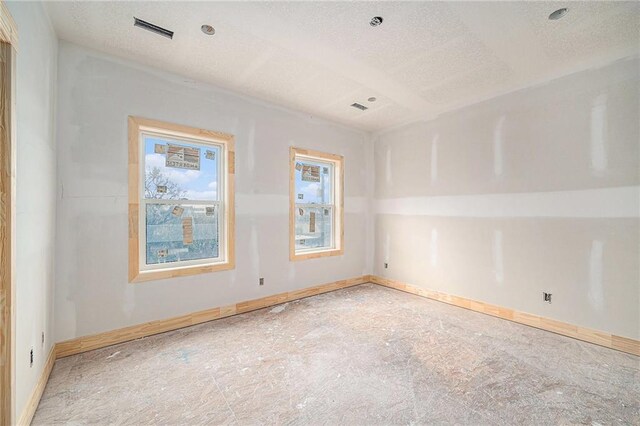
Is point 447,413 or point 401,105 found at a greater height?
point 401,105

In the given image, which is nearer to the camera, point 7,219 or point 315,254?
point 7,219

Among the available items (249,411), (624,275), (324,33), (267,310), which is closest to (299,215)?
(267,310)

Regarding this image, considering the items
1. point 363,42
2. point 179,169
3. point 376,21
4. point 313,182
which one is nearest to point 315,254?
point 313,182

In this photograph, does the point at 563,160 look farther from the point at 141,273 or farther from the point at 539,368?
the point at 141,273

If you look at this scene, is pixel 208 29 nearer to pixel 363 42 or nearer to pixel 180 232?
pixel 363 42

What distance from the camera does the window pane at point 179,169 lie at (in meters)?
3.11

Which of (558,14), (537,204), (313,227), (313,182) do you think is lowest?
(313,227)

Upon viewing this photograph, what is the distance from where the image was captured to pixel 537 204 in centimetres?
329

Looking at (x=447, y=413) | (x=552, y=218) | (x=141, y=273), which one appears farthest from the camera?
(x=552, y=218)

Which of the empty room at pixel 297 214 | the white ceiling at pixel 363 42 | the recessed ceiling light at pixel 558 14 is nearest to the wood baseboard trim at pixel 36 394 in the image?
the empty room at pixel 297 214

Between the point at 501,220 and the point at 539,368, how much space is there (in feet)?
5.92

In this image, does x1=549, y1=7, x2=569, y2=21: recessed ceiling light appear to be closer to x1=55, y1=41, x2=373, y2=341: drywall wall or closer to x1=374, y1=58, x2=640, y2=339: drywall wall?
x1=374, y1=58, x2=640, y2=339: drywall wall

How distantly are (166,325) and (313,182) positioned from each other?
2.87 meters

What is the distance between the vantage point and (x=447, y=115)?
4.13 m
